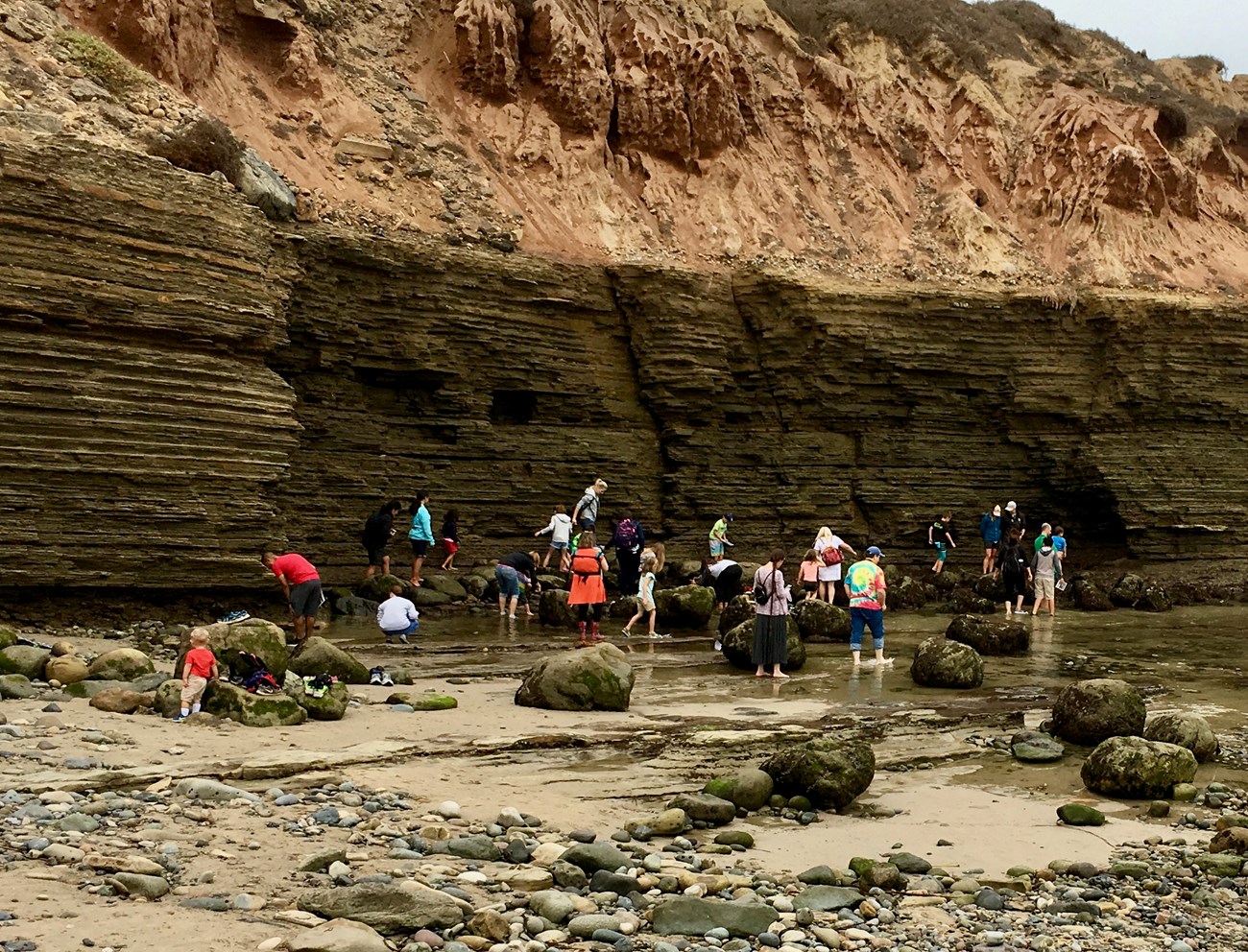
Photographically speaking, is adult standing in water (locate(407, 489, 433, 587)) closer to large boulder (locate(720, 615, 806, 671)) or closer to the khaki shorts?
large boulder (locate(720, 615, 806, 671))

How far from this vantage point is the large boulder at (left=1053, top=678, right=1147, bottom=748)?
38.0 feet

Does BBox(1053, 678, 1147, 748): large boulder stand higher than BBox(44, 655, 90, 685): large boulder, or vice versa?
BBox(44, 655, 90, 685): large boulder

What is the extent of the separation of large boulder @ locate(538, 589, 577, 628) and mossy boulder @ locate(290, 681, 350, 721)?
7.96m

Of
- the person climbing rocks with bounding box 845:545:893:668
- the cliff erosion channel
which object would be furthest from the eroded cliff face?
the person climbing rocks with bounding box 845:545:893:668

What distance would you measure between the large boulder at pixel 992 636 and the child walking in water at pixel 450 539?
9639mm

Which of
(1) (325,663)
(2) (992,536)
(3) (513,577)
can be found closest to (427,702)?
(1) (325,663)

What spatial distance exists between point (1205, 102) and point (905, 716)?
38017 mm

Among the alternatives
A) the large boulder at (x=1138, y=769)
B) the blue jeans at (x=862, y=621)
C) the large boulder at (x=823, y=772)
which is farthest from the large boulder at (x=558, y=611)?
the large boulder at (x=1138, y=769)

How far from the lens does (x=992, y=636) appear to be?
56.0ft

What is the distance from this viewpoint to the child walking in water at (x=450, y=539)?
2283 centimetres

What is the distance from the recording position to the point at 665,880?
7.04 metres

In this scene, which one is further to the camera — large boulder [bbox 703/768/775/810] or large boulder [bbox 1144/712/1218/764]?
large boulder [bbox 1144/712/1218/764]

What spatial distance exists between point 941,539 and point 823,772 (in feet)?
60.0

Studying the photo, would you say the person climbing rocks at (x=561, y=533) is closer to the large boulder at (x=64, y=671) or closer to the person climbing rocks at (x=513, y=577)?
the person climbing rocks at (x=513, y=577)
